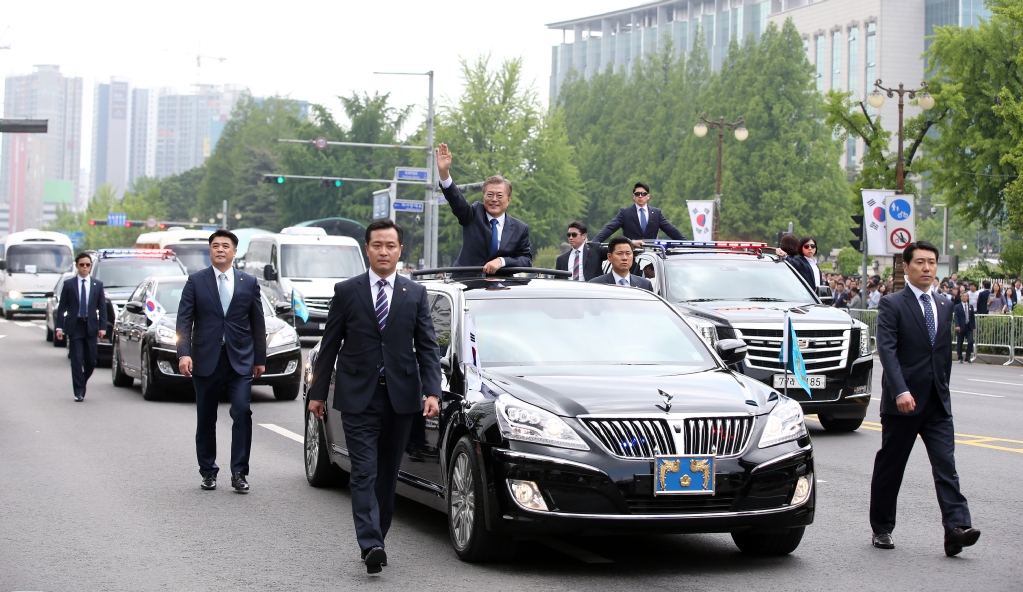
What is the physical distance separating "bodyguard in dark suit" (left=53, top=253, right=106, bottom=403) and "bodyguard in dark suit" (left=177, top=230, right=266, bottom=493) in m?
7.71

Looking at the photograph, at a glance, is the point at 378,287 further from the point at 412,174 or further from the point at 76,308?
the point at 412,174

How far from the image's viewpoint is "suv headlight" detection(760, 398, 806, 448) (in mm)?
7031

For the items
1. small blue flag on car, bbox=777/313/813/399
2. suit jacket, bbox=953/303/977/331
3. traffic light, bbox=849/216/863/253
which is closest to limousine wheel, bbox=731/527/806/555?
small blue flag on car, bbox=777/313/813/399

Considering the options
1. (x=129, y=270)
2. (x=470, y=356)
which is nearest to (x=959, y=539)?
(x=470, y=356)

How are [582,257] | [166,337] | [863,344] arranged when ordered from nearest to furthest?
[863,344]
[582,257]
[166,337]

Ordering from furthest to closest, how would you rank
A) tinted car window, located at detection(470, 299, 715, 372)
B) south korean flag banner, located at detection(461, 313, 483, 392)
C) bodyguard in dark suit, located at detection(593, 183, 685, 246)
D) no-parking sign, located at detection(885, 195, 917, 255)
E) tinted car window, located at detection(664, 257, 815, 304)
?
no-parking sign, located at detection(885, 195, 917, 255) → bodyguard in dark suit, located at detection(593, 183, 685, 246) → tinted car window, located at detection(664, 257, 815, 304) → tinted car window, located at detection(470, 299, 715, 372) → south korean flag banner, located at detection(461, 313, 483, 392)

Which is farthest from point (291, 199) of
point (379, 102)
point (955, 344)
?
point (955, 344)

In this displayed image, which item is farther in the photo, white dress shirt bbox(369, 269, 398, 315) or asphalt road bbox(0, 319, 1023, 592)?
white dress shirt bbox(369, 269, 398, 315)

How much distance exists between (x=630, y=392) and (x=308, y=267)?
83.3 feet

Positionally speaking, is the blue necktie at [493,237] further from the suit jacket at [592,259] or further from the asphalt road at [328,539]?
the suit jacket at [592,259]

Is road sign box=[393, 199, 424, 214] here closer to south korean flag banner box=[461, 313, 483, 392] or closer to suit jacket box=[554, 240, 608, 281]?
suit jacket box=[554, 240, 608, 281]

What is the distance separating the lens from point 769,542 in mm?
7422

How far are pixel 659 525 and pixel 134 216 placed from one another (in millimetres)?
142683

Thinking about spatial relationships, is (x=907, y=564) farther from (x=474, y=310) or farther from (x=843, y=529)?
(x=474, y=310)
